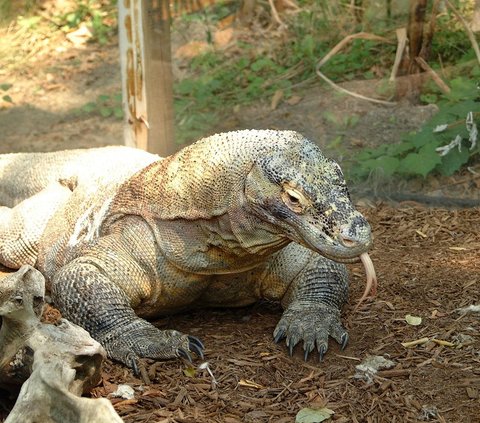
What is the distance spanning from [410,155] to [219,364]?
335 cm

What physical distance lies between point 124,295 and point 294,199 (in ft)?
3.70

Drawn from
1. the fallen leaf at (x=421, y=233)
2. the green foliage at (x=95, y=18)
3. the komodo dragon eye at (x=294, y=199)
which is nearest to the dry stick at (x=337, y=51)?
the fallen leaf at (x=421, y=233)

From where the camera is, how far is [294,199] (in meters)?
4.04

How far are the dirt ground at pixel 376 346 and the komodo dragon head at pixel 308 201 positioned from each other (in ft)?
2.18

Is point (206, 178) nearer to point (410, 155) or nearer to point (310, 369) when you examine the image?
point (310, 369)

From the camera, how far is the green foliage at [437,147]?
7008 mm

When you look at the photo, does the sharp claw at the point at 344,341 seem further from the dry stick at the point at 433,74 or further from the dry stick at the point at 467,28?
the dry stick at the point at 467,28

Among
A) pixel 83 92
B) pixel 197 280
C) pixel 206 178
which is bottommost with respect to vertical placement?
pixel 83 92

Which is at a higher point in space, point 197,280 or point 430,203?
point 197,280

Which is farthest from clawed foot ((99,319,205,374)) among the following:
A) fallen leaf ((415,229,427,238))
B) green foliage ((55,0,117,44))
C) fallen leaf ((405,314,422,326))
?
green foliage ((55,0,117,44))

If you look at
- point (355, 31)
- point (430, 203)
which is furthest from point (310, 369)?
point (355, 31)

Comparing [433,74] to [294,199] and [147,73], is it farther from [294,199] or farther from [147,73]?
[294,199]

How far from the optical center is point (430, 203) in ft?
22.8

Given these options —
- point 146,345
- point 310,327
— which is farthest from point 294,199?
point 146,345
